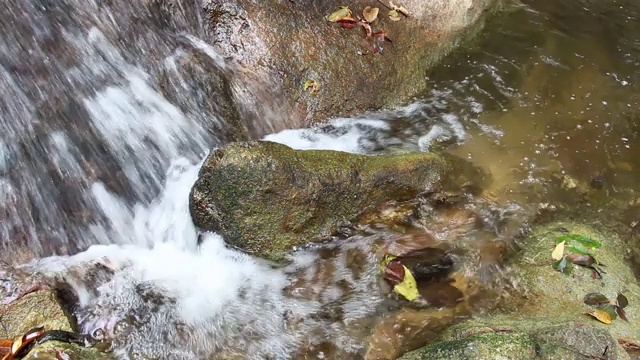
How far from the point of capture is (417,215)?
4996mm

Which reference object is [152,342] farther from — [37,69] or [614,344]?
[614,344]

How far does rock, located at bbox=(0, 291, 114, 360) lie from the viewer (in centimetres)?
346

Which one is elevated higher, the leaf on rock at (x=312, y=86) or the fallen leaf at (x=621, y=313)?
the leaf on rock at (x=312, y=86)

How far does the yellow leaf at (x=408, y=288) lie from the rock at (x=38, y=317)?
87.9 inches

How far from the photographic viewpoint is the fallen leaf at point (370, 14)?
20.1ft

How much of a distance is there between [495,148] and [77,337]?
442 cm

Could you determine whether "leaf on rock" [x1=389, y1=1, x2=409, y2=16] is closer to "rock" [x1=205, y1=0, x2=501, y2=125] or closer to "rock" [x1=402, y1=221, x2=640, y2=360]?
"rock" [x1=205, y1=0, x2=501, y2=125]

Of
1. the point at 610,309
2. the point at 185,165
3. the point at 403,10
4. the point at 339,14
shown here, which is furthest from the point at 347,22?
the point at 610,309

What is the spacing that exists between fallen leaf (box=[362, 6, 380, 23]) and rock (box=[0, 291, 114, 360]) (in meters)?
4.33

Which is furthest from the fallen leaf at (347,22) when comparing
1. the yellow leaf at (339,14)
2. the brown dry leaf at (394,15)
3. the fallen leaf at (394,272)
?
the fallen leaf at (394,272)

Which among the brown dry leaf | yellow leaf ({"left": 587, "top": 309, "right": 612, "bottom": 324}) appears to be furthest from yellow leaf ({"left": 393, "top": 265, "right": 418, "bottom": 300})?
the brown dry leaf

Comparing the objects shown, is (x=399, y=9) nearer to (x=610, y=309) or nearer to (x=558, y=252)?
(x=558, y=252)

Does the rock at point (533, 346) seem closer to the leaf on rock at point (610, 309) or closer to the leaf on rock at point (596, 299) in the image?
the leaf on rock at point (610, 309)

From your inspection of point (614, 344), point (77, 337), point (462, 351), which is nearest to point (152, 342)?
point (77, 337)
